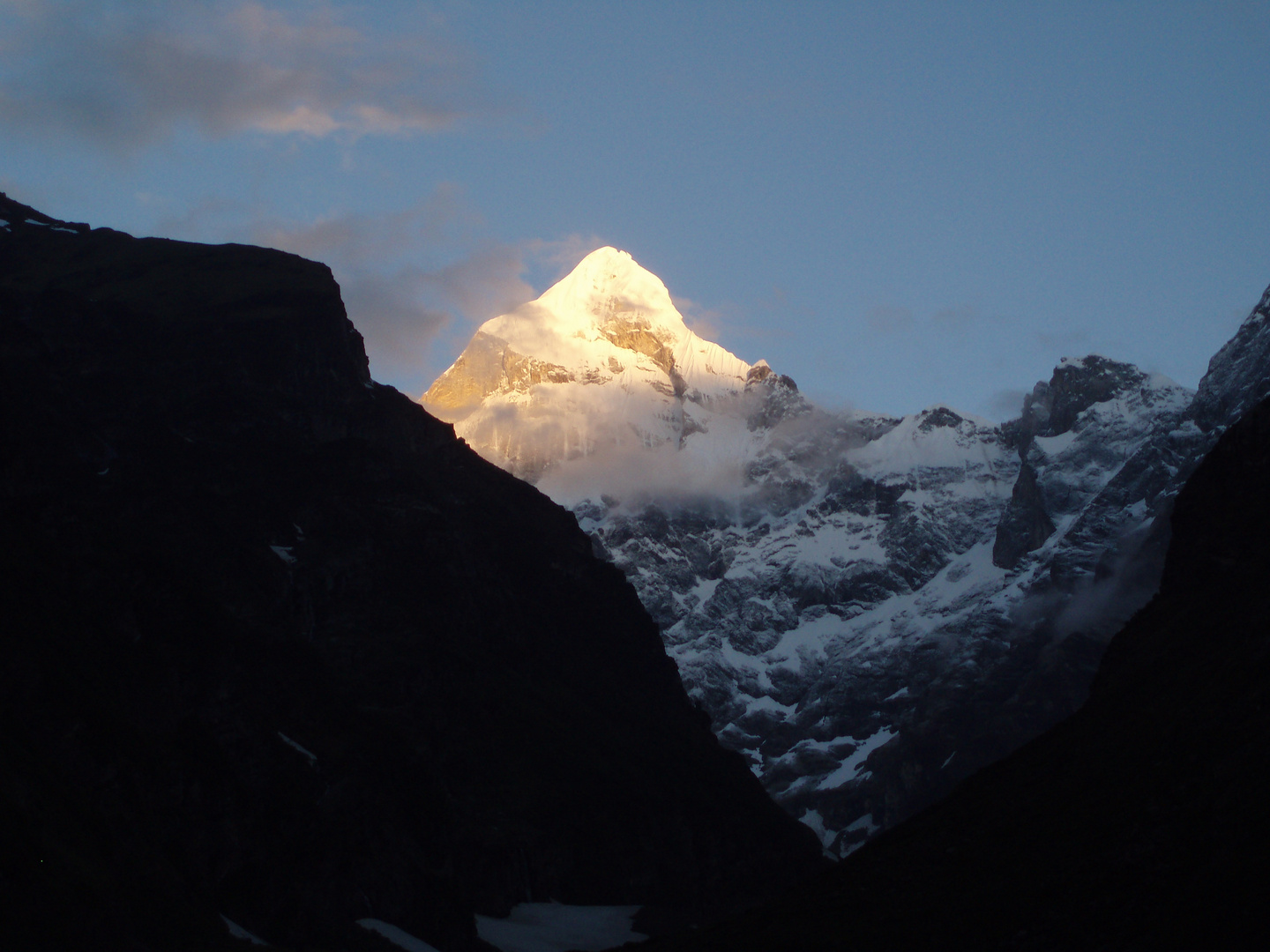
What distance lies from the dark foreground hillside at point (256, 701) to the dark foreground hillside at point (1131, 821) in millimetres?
36205

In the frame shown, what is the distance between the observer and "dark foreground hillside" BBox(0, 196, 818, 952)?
104 meters

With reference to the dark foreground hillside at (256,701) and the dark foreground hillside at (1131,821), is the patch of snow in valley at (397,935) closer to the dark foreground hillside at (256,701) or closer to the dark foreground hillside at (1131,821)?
the dark foreground hillside at (256,701)

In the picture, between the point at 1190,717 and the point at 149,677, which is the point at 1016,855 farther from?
the point at 149,677

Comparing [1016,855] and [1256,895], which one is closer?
[1256,895]

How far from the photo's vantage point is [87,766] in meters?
105

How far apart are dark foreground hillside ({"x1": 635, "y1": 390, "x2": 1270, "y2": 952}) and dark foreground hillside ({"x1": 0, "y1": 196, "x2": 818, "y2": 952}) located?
119 feet

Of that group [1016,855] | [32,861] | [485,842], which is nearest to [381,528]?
[485,842]

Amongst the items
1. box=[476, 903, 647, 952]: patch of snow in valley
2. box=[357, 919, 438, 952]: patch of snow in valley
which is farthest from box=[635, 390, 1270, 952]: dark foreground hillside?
box=[476, 903, 647, 952]: patch of snow in valley

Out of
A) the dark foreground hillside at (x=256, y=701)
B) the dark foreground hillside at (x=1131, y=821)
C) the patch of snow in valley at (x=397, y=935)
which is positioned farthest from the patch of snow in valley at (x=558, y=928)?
the dark foreground hillside at (x=1131, y=821)

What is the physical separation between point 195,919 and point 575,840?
83114 mm

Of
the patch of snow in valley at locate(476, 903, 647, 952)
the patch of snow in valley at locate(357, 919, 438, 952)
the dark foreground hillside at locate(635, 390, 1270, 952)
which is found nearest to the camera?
the dark foreground hillside at locate(635, 390, 1270, 952)

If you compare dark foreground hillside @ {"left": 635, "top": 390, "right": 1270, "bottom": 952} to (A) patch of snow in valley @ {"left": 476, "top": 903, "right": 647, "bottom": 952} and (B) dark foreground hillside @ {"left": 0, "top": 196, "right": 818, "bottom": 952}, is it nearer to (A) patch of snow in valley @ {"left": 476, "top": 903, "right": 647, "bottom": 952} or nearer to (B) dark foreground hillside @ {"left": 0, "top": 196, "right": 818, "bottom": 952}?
(B) dark foreground hillside @ {"left": 0, "top": 196, "right": 818, "bottom": 952}

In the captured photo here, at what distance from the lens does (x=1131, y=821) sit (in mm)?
74000

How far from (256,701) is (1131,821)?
8390cm
